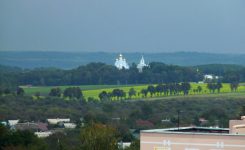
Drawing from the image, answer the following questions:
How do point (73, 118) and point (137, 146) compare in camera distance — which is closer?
point (137, 146)

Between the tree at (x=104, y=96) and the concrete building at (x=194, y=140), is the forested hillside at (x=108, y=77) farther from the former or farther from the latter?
the concrete building at (x=194, y=140)

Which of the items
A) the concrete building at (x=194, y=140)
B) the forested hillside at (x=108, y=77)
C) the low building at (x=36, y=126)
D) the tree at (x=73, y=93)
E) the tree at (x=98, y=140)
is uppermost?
the concrete building at (x=194, y=140)

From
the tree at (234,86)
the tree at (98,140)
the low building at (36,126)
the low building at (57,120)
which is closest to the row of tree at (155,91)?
the tree at (234,86)

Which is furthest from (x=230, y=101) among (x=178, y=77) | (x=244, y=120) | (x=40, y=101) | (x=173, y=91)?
(x=244, y=120)

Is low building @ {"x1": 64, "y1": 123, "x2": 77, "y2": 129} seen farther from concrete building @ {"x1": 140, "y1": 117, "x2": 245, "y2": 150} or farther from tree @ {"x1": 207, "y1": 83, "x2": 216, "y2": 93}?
tree @ {"x1": 207, "y1": 83, "x2": 216, "y2": 93}

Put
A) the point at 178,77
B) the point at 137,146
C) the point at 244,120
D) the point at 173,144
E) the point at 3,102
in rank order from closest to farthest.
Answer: the point at 173,144 < the point at 244,120 < the point at 137,146 < the point at 3,102 < the point at 178,77

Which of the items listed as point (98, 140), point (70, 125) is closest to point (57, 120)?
point (70, 125)

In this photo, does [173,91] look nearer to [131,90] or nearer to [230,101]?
[131,90]

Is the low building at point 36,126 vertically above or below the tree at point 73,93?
above
